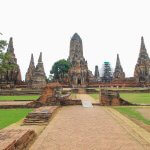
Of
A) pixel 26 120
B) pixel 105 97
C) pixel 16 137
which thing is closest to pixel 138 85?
pixel 105 97

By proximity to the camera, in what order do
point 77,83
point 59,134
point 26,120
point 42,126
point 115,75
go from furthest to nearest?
point 115,75
point 77,83
point 26,120
point 42,126
point 59,134

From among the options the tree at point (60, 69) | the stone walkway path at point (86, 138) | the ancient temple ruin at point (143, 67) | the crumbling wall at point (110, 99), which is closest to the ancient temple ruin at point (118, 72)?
the ancient temple ruin at point (143, 67)

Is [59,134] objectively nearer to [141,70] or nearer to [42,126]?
[42,126]

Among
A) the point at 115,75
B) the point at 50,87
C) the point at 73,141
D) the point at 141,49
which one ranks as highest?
the point at 141,49

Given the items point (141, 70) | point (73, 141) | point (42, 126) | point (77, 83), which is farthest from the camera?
point (141, 70)

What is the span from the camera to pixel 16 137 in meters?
6.39

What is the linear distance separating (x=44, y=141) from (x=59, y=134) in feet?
3.40

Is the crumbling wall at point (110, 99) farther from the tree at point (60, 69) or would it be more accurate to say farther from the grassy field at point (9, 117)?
the tree at point (60, 69)

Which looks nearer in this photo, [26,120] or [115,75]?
[26,120]

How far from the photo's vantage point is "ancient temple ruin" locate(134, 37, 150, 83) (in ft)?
174

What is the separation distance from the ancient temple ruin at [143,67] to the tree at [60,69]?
867 inches

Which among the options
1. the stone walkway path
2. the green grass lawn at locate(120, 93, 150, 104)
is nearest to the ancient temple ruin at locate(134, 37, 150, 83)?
the green grass lawn at locate(120, 93, 150, 104)

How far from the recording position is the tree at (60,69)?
→ 2778 inches

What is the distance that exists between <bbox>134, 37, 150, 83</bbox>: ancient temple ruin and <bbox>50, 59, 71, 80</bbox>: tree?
2203 cm
